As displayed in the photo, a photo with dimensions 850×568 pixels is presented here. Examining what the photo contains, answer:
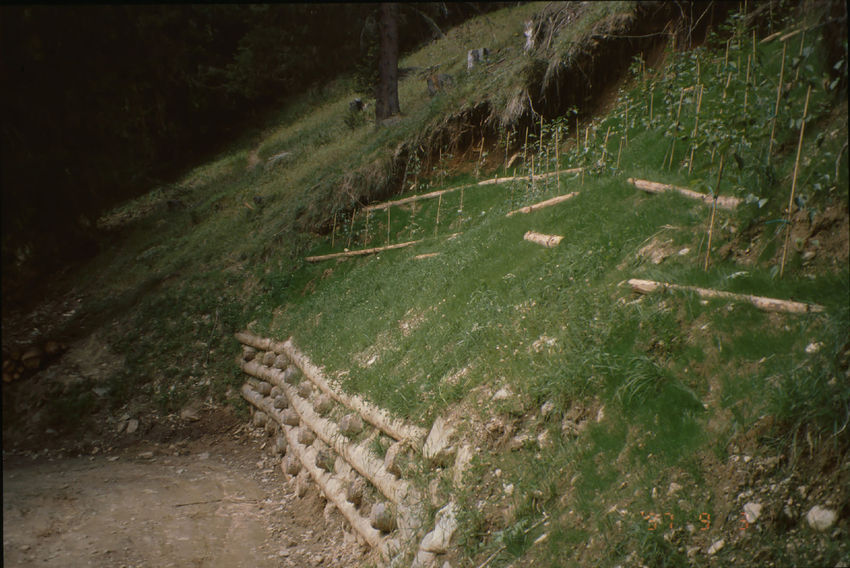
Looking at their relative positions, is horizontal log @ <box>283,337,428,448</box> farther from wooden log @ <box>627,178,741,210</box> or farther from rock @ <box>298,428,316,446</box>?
wooden log @ <box>627,178,741,210</box>

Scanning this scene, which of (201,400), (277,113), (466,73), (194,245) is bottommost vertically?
(201,400)

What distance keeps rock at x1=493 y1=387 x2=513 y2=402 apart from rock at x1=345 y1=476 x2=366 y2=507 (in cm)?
152

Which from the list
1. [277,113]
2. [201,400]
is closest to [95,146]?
[201,400]

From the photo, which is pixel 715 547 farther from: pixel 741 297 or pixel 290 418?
pixel 290 418

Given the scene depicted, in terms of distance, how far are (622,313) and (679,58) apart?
6079mm

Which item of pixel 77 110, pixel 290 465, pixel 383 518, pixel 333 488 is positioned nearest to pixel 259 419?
pixel 290 465

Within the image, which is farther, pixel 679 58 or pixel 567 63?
pixel 567 63

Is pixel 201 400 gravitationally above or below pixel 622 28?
below

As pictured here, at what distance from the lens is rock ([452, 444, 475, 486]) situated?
3641 mm

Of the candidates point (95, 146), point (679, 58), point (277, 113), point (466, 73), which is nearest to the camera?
point (95, 146)

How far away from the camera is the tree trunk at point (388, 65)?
12484 millimetres

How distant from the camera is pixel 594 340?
3.71 meters

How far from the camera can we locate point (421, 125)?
35.2 feet

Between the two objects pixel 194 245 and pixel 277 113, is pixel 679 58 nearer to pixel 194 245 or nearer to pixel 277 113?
pixel 194 245
